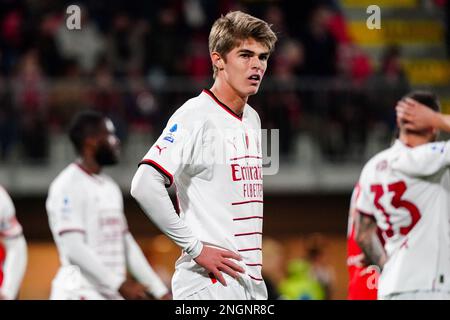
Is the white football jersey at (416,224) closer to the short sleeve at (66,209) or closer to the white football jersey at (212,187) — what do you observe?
the white football jersey at (212,187)

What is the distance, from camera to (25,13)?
564 inches

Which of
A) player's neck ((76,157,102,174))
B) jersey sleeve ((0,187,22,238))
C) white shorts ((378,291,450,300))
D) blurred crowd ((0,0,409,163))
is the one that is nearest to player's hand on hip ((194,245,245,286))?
white shorts ((378,291,450,300))

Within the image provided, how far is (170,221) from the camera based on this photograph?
4.73 metres

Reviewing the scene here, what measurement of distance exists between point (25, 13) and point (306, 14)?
4254mm

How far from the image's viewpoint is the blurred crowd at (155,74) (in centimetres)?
1317

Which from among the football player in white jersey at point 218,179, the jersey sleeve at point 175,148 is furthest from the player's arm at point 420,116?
the jersey sleeve at point 175,148

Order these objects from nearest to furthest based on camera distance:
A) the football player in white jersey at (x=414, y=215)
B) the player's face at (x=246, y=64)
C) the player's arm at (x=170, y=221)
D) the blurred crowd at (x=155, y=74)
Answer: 1. the player's arm at (x=170, y=221)
2. the player's face at (x=246, y=64)
3. the football player in white jersey at (x=414, y=215)
4. the blurred crowd at (x=155, y=74)

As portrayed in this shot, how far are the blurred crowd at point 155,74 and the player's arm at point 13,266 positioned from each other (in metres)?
5.89

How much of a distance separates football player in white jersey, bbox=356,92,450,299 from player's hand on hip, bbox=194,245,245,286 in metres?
1.75

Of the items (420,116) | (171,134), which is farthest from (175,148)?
(420,116)

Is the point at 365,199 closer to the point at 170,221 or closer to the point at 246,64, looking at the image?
the point at 246,64

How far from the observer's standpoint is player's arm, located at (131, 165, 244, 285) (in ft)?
15.4

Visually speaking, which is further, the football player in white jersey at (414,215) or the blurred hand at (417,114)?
the football player in white jersey at (414,215)
